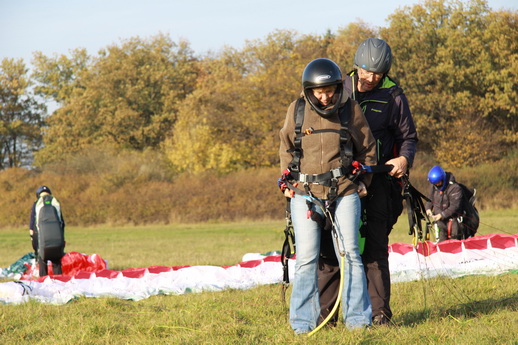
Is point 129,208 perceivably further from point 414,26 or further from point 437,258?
point 437,258

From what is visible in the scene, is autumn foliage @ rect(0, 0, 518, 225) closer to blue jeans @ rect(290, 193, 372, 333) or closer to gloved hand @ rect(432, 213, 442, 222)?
gloved hand @ rect(432, 213, 442, 222)

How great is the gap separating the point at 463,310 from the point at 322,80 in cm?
242

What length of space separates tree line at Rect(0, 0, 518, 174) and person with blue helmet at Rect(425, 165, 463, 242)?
1024 inches

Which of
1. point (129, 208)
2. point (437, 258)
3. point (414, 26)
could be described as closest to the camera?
point (437, 258)

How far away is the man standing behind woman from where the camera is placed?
5.44 m

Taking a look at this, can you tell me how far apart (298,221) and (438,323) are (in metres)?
1.31

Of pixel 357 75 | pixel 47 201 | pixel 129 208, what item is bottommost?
pixel 129 208

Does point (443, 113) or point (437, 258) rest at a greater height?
point (443, 113)

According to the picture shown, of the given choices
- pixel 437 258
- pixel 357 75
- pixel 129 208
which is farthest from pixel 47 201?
pixel 129 208

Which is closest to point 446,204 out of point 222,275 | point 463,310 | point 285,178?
point 222,275

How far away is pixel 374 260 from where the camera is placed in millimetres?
5504

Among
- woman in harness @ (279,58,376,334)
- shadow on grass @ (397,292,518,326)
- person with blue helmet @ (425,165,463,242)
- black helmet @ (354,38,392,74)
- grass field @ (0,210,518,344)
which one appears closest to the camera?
grass field @ (0,210,518,344)

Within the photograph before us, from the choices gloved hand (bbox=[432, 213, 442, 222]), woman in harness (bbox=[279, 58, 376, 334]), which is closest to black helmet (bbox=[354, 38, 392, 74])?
woman in harness (bbox=[279, 58, 376, 334])

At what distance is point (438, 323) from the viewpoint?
5211mm
